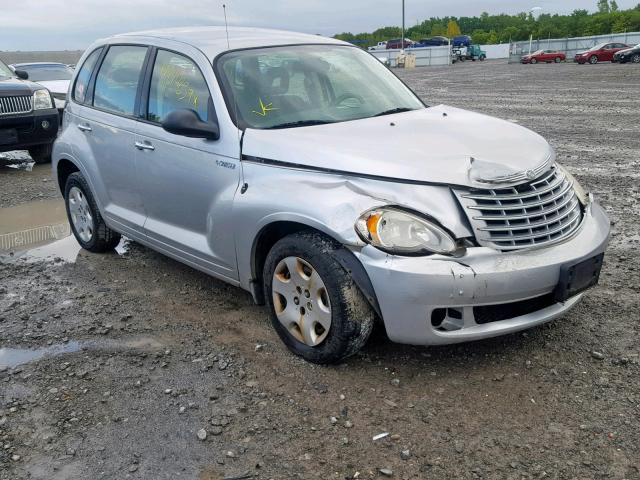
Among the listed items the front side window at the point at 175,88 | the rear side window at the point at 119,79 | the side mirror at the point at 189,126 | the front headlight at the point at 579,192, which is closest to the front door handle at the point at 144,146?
the front side window at the point at 175,88

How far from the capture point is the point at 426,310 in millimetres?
3078

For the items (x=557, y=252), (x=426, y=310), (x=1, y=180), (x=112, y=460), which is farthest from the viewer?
(x=1, y=180)

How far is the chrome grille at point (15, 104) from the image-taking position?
988 centimetres

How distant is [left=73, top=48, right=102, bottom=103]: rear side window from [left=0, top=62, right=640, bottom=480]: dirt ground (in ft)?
5.61

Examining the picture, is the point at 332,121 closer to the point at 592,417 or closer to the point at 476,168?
the point at 476,168

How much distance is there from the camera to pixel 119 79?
16.5 ft

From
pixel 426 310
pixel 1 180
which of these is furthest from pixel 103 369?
pixel 1 180

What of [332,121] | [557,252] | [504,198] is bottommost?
[557,252]

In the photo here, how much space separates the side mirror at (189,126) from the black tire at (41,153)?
25.8ft

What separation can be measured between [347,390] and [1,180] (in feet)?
26.3

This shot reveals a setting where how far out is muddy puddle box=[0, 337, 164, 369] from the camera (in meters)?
3.86

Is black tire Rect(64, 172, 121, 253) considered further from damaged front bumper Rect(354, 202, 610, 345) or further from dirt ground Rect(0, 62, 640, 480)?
damaged front bumper Rect(354, 202, 610, 345)

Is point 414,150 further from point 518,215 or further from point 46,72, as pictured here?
point 46,72

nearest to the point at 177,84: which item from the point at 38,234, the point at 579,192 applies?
the point at 579,192
